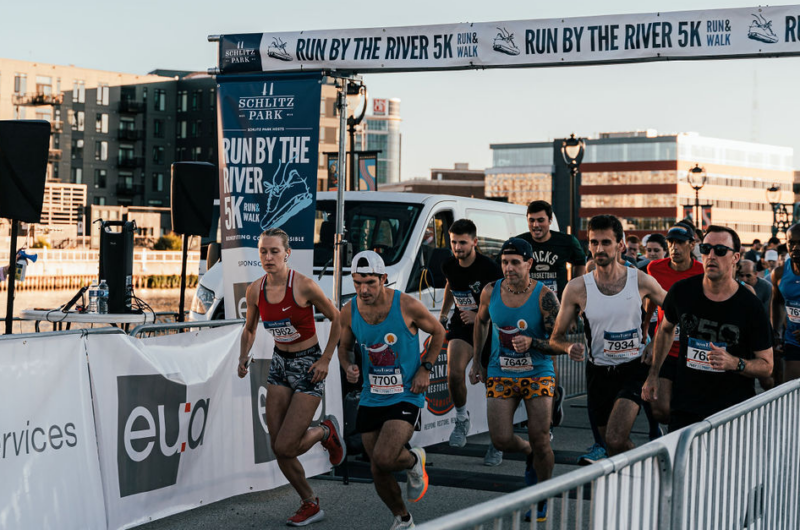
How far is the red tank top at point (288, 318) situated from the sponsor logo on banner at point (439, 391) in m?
3.24

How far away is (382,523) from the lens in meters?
7.17

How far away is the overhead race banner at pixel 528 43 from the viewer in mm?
8703

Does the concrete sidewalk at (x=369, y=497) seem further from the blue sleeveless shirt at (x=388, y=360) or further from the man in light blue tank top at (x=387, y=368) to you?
the blue sleeveless shirt at (x=388, y=360)

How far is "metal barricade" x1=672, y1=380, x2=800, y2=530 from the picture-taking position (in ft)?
13.6

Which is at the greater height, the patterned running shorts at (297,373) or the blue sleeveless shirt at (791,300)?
the blue sleeveless shirt at (791,300)

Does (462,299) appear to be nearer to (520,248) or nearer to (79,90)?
(520,248)

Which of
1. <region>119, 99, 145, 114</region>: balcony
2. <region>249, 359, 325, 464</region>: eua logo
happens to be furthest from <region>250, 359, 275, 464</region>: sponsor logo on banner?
<region>119, 99, 145, 114</region>: balcony

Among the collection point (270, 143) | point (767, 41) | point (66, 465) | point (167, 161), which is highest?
point (167, 161)

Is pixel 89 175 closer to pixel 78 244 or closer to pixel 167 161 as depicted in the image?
pixel 167 161

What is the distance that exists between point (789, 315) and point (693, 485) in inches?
226

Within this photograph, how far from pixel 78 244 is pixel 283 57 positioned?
8108cm

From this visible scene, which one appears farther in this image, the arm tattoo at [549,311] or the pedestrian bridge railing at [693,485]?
the arm tattoo at [549,311]

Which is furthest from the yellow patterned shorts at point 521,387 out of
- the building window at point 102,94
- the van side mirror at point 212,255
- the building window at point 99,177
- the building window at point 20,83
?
the building window at point 20,83

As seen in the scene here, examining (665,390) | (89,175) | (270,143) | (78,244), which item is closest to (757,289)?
(665,390)
